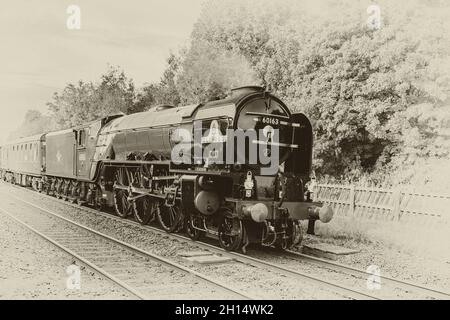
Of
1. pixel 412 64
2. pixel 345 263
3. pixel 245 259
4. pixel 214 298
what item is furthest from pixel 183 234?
pixel 412 64

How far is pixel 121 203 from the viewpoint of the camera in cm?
1633

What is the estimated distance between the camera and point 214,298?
718 centimetres

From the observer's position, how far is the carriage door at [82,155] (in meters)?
18.4

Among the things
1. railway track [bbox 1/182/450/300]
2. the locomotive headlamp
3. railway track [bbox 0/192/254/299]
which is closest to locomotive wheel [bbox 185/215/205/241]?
railway track [bbox 1/182/450/300]

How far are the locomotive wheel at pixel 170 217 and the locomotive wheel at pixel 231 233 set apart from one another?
168cm

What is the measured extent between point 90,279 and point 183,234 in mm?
4954

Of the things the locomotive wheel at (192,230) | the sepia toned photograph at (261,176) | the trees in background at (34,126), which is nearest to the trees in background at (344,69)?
the sepia toned photograph at (261,176)

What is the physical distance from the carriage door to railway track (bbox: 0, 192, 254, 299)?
4515 millimetres

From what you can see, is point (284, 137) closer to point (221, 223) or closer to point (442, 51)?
point (221, 223)

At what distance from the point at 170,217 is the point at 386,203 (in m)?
6.70

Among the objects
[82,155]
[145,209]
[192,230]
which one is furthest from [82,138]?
[192,230]

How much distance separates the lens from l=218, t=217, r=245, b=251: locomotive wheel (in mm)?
10188

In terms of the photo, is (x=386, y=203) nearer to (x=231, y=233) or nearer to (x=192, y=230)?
(x=192, y=230)

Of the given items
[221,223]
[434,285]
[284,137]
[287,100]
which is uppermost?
[287,100]
